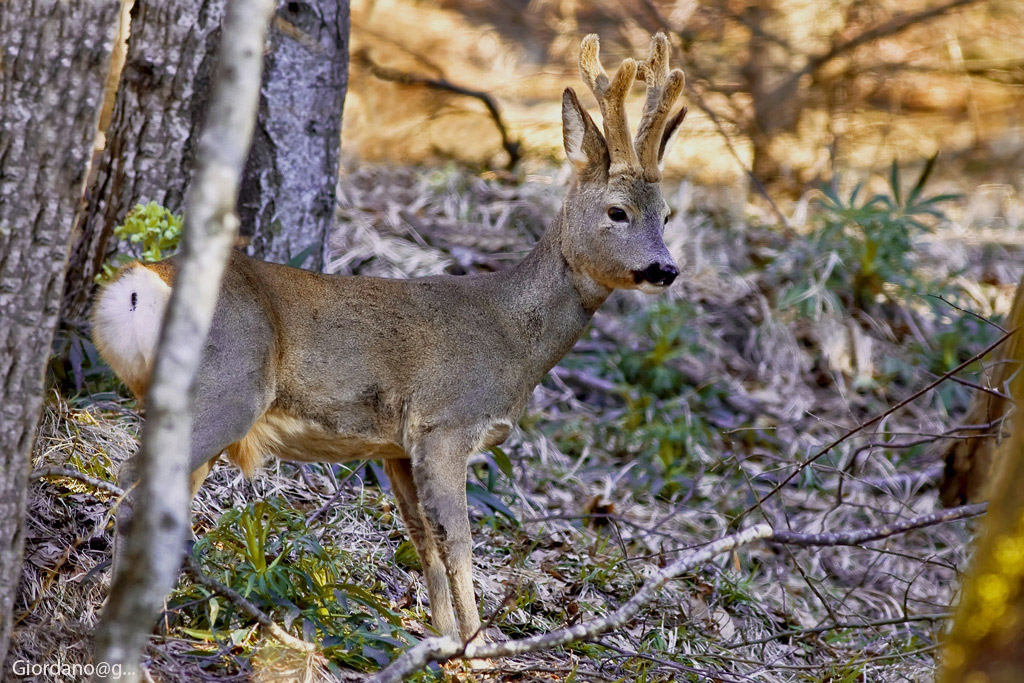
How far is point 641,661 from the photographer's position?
4.03m

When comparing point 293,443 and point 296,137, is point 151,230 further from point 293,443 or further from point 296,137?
point 293,443

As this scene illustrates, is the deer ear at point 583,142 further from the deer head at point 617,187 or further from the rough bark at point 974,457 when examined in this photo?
the rough bark at point 974,457

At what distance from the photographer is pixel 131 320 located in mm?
3449

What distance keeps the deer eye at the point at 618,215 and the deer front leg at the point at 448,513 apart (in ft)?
3.82

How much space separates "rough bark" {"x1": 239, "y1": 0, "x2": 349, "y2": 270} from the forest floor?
110 centimetres

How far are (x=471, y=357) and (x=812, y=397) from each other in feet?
12.8

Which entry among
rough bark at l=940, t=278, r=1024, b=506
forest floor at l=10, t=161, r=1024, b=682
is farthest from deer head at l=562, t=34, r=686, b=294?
rough bark at l=940, t=278, r=1024, b=506

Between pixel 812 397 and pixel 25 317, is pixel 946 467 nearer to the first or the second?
pixel 812 397

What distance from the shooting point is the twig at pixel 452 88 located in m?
9.17

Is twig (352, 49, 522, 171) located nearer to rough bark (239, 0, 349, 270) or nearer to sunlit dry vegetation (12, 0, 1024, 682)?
sunlit dry vegetation (12, 0, 1024, 682)

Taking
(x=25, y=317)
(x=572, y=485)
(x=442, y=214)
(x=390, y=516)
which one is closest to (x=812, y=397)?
(x=572, y=485)

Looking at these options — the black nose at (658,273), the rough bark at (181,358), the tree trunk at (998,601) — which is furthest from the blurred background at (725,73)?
the tree trunk at (998,601)

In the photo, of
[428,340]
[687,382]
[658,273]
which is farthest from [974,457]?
[428,340]

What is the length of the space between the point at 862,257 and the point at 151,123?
5.26m
